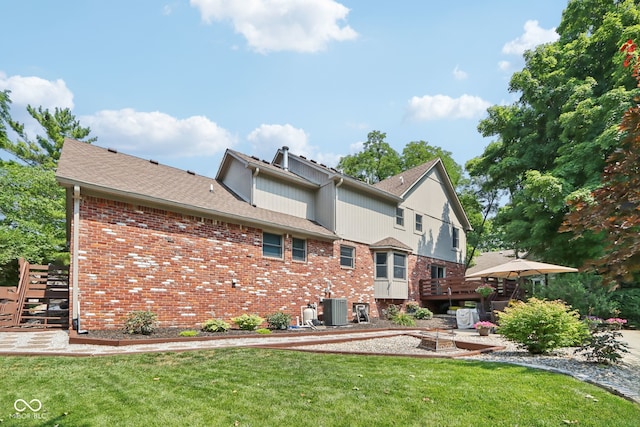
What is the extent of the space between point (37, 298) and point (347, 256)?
446 inches

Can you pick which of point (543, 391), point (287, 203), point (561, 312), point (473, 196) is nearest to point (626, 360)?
point (561, 312)

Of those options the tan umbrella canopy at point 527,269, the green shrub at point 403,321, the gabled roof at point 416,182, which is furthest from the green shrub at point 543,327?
the gabled roof at point 416,182

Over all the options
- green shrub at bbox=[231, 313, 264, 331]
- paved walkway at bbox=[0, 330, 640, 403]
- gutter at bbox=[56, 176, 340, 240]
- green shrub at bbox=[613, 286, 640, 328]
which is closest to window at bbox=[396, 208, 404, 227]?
gutter at bbox=[56, 176, 340, 240]

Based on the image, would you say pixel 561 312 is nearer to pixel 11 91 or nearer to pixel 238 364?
pixel 238 364

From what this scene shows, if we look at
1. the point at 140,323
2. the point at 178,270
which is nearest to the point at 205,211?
the point at 178,270

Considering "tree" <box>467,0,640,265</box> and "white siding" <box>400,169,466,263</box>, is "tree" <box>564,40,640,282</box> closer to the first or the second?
"tree" <box>467,0,640,265</box>

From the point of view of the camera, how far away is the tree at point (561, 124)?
16125 mm

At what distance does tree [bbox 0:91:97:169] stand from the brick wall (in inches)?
807

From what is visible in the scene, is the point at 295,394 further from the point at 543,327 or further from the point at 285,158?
the point at 285,158

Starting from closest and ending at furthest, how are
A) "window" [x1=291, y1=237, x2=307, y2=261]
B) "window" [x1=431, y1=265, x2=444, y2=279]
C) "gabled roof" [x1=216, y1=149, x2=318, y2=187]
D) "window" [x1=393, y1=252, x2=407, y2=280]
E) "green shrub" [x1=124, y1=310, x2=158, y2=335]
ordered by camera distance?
"green shrub" [x1=124, y1=310, x2=158, y2=335] → "window" [x1=291, y1=237, x2=307, y2=261] → "gabled roof" [x1=216, y1=149, x2=318, y2=187] → "window" [x1=393, y1=252, x2=407, y2=280] → "window" [x1=431, y1=265, x2=444, y2=279]

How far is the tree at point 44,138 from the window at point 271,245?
67.5ft

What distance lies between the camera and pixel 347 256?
57.5 ft

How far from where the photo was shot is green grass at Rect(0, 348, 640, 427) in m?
4.00

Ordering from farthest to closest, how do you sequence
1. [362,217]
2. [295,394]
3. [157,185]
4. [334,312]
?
[362,217] < [334,312] < [157,185] < [295,394]
